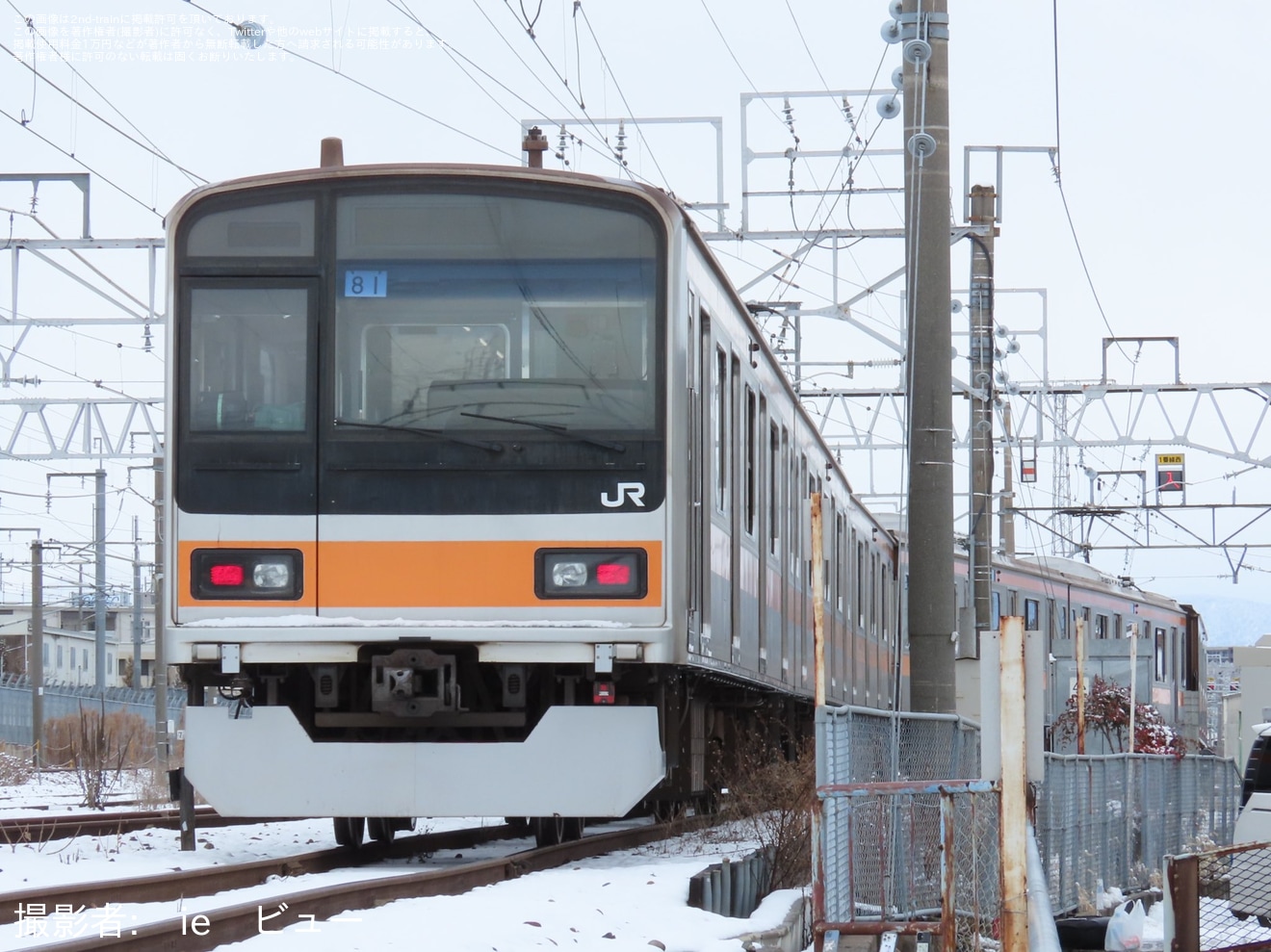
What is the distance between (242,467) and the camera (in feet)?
29.6

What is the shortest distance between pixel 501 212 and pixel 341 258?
785mm

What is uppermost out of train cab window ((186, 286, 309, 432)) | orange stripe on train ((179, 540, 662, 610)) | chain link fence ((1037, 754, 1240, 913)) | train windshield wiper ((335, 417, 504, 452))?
train cab window ((186, 286, 309, 432))

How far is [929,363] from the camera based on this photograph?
11.8 meters

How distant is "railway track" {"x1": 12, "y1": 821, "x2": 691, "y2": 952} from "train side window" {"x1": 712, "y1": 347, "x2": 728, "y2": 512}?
207cm

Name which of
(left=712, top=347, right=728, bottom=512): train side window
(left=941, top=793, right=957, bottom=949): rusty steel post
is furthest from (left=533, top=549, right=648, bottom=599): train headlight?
(left=941, top=793, right=957, bottom=949): rusty steel post

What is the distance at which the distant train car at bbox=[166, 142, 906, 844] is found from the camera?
8.84 metres

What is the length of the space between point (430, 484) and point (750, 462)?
3289 mm

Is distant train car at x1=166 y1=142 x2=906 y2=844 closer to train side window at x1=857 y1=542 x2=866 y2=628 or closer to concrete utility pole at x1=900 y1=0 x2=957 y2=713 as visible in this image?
concrete utility pole at x1=900 y1=0 x2=957 y2=713

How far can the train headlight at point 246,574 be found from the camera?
29.2 feet

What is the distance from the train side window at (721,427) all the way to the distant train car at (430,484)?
3.02ft

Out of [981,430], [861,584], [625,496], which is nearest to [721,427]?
[625,496]

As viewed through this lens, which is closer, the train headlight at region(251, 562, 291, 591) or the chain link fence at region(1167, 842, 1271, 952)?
the chain link fence at region(1167, 842, 1271, 952)

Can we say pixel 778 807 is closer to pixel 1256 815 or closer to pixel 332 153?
pixel 1256 815

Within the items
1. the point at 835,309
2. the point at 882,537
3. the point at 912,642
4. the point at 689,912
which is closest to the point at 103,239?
the point at 835,309
